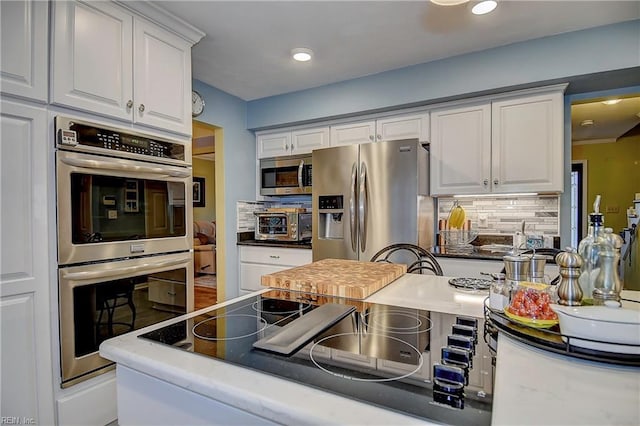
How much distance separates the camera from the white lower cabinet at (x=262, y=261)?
132 inches

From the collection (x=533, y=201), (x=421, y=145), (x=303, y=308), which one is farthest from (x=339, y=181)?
(x=303, y=308)

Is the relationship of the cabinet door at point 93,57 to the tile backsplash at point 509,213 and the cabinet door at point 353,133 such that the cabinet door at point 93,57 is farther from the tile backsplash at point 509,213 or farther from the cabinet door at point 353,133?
the tile backsplash at point 509,213

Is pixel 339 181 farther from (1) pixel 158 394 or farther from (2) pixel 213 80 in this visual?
→ (1) pixel 158 394

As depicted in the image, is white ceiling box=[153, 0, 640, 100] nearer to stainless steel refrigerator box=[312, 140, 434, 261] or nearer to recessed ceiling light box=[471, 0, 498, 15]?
recessed ceiling light box=[471, 0, 498, 15]

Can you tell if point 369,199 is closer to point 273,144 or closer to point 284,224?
point 284,224

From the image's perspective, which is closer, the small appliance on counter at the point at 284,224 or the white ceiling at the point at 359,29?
the white ceiling at the point at 359,29

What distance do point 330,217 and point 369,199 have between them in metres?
0.48

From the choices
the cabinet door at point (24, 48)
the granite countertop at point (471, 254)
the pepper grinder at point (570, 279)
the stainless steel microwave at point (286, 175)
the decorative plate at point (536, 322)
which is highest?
the cabinet door at point (24, 48)

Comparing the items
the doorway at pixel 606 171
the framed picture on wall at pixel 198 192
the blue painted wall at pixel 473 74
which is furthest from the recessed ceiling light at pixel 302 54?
the framed picture on wall at pixel 198 192

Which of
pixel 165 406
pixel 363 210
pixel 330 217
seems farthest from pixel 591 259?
pixel 330 217

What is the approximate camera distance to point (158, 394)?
2.48 feet

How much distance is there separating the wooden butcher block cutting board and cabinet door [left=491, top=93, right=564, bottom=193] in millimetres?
1577

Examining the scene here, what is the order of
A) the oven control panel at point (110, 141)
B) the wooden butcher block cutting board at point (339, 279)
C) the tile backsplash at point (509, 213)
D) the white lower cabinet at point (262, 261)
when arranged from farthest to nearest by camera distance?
the white lower cabinet at point (262, 261)
the tile backsplash at point (509, 213)
the oven control panel at point (110, 141)
the wooden butcher block cutting board at point (339, 279)

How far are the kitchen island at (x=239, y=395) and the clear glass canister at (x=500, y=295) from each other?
0.72 feet
